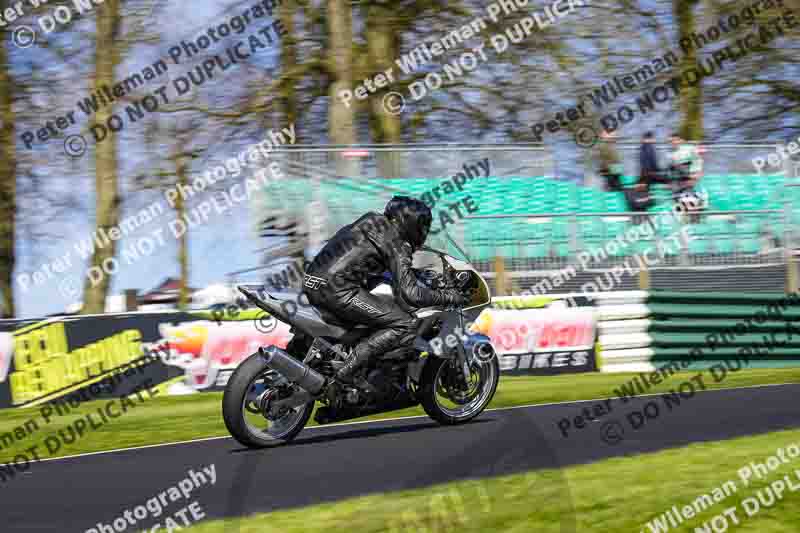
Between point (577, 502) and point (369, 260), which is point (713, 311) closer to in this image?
point (369, 260)

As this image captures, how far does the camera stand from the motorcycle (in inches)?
267

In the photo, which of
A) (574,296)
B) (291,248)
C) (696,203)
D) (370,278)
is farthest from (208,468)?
(696,203)

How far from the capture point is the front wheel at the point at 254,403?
22.1 ft

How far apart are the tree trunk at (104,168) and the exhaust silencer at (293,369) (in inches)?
473

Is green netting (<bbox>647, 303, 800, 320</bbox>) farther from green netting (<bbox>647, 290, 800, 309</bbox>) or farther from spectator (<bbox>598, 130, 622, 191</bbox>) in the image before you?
spectator (<bbox>598, 130, 622, 191</bbox>)

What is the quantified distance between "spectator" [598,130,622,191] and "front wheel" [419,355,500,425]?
747 cm

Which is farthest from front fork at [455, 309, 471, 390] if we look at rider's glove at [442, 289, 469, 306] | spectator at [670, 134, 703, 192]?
spectator at [670, 134, 703, 192]

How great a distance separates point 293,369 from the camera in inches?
267

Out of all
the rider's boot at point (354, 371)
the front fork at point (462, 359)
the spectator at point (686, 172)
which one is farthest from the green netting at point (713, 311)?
the rider's boot at point (354, 371)

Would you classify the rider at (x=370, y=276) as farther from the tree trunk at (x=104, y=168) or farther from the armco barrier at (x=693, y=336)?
the tree trunk at (x=104, y=168)

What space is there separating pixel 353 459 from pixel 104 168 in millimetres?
12676

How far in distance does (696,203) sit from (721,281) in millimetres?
1178

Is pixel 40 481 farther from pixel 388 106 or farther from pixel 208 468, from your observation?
pixel 388 106

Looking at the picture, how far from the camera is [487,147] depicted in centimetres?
1471
